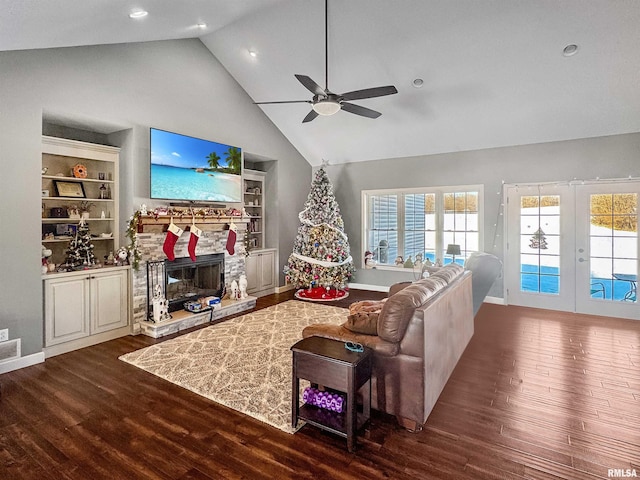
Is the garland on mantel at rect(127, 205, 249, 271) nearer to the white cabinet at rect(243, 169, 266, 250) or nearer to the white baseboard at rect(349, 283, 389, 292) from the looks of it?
the white cabinet at rect(243, 169, 266, 250)

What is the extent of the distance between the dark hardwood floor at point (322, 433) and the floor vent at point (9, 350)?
199 millimetres

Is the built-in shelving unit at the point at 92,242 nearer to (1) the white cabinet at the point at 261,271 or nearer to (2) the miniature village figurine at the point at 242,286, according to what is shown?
(2) the miniature village figurine at the point at 242,286

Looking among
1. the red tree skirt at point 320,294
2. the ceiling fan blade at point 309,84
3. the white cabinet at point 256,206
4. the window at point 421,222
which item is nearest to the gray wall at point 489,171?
the window at point 421,222

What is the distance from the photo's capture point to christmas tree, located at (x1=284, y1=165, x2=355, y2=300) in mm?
6934

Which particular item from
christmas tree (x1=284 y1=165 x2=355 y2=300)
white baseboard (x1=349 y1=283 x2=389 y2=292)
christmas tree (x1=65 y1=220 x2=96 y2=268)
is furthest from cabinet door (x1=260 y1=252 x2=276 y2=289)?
christmas tree (x1=65 y1=220 x2=96 y2=268)

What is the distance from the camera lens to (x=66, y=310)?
409 centimetres

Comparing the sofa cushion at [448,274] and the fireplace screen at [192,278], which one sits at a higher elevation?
the sofa cushion at [448,274]

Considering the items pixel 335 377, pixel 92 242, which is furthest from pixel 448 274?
pixel 92 242

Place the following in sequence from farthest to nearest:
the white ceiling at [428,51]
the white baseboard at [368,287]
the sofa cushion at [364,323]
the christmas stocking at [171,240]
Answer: the white baseboard at [368,287] → the christmas stocking at [171,240] → the white ceiling at [428,51] → the sofa cushion at [364,323]

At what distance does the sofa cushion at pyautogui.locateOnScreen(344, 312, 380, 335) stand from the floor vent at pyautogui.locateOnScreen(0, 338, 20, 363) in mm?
3557

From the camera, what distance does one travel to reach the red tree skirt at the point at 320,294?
675 cm

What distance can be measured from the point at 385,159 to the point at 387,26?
3173 millimetres

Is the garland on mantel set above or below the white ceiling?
below

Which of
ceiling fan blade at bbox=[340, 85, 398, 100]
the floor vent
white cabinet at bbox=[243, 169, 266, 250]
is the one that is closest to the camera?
the floor vent
